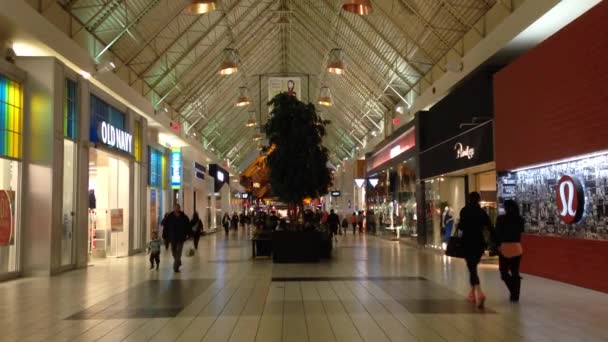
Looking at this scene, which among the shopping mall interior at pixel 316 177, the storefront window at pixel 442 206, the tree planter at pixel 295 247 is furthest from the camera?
the storefront window at pixel 442 206

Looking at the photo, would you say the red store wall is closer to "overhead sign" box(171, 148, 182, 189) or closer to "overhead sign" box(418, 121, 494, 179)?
"overhead sign" box(418, 121, 494, 179)

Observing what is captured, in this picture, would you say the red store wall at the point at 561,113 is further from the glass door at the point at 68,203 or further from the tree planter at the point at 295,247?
the glass door at the point at 68,203

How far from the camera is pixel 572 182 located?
35.8 ft

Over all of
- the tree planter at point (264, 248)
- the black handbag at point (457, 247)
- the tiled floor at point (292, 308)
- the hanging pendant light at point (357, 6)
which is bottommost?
the tiled floor at point (292, 308)

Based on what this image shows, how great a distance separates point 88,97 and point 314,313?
424 inches

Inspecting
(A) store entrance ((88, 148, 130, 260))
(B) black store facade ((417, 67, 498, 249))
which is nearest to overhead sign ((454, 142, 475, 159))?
(B) black store facade ((417, 67, 498, 249))

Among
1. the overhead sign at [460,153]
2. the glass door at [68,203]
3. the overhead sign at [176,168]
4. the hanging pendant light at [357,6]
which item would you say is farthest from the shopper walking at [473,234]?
the overhead sign at [176,168]

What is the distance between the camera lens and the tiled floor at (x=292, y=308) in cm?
684

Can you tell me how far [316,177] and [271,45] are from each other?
16.8m

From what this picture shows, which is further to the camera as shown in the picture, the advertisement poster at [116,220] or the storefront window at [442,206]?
the advertisement poster at [116,220]

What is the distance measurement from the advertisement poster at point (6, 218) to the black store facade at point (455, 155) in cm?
1050

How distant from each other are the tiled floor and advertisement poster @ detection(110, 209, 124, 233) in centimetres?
568

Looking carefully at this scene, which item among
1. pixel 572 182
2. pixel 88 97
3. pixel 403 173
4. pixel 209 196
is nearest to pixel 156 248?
pixel 88 97

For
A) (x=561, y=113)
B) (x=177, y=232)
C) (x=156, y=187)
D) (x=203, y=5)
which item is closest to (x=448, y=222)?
(x=561, y=113)
